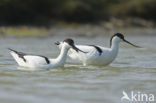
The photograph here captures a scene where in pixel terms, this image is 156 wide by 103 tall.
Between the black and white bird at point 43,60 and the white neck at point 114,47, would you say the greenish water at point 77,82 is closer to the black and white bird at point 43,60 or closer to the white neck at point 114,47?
the black and white bird at point 43,60

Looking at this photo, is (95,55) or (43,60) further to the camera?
(95,55)

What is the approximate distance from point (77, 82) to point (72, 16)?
2040 centimetres

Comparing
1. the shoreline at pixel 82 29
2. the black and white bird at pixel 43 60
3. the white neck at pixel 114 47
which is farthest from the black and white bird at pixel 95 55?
the shoreline at pixel 82 29

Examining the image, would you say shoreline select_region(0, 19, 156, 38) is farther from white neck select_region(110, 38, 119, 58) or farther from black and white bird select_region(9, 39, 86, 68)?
black and white bird select_region(9, 39, 86, 68)

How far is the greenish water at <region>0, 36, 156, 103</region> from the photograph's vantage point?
815 centimetres

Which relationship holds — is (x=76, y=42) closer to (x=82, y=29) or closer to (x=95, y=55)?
(x=82, y=29)

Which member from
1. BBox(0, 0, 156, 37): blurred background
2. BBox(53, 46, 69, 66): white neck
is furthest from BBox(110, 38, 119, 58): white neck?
BBox(0, 0, 156, 37): blurred background

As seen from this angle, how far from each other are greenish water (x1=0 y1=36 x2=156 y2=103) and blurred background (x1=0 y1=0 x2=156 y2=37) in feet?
37.3

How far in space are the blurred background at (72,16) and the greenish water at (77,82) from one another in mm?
11381

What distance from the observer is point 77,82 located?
31.8 feet

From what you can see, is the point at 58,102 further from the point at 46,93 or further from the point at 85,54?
the point at 85,54

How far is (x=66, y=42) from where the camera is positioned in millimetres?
11664

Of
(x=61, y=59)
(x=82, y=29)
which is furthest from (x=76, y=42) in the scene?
(x=61, y=59)

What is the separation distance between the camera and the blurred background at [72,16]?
26.2 meters
